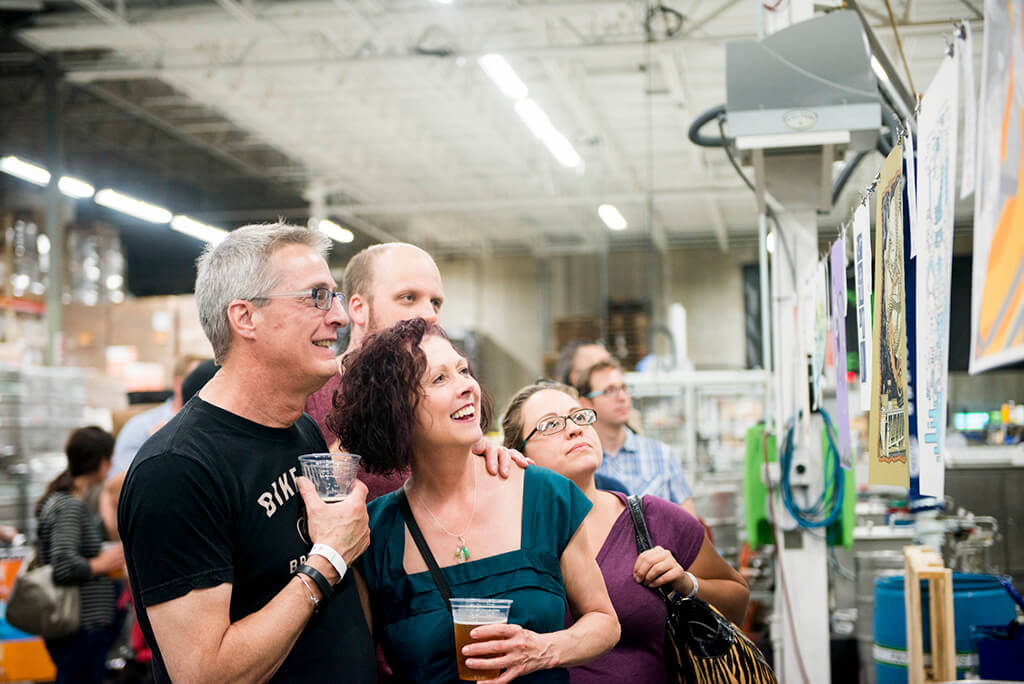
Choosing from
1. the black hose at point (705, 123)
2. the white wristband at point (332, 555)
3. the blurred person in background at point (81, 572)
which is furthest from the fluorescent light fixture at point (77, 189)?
the white wristband at point (332, 555)

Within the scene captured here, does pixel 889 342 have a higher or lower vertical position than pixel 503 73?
lower

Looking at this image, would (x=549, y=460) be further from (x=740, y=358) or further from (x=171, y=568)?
(x=740, y=358)

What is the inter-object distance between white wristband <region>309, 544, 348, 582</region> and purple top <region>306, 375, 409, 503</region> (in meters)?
0.32

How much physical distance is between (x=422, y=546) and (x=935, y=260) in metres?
1.06

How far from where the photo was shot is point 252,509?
174cm

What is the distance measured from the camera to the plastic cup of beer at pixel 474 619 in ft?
5.77

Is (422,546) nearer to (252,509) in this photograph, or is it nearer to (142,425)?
(252,509)

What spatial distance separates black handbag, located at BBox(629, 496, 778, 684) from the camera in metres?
2.22

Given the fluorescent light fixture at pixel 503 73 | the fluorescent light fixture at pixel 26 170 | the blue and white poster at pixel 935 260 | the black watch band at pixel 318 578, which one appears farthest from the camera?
the fluorescent light fixture at pixel 26 170

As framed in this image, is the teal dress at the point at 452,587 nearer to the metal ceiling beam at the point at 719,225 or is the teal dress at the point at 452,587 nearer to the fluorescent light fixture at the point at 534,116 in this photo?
the fluorescent light fixture at the point at 534,116

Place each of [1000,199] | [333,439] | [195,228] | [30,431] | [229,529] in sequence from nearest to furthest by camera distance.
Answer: [1000,199] → [229,529] → [333,439] → [30,431] → [195,228]

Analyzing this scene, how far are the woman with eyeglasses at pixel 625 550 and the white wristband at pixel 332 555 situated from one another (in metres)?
0.78

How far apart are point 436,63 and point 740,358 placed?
22.9ft

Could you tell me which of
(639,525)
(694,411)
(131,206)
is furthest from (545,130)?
(639,525)
